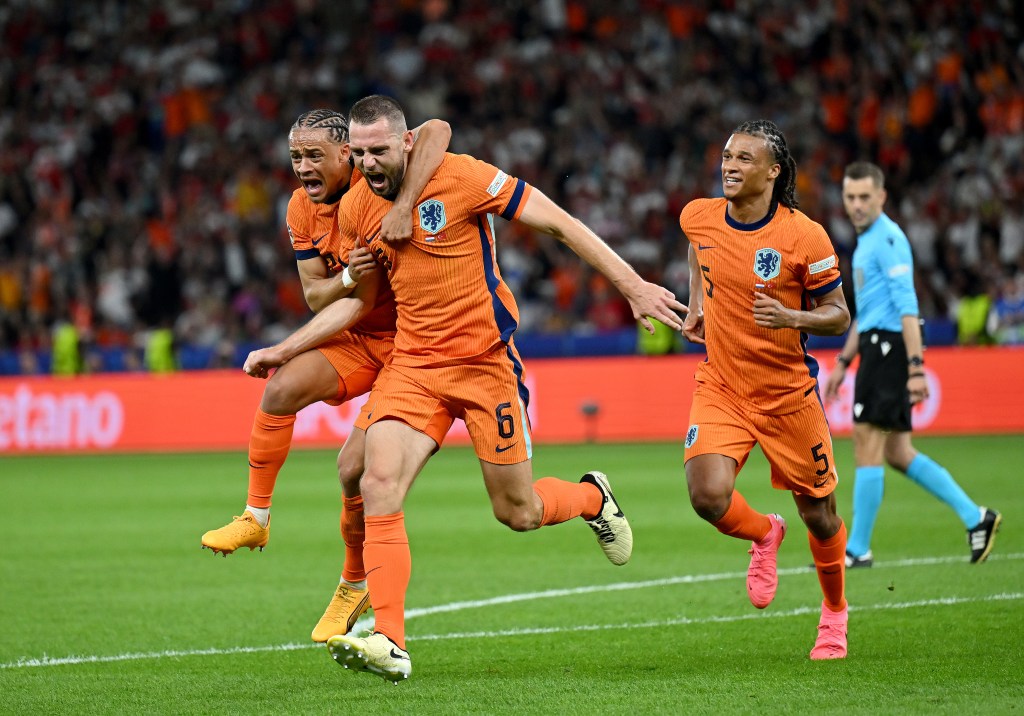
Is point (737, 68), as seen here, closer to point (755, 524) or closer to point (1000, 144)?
point (1000, 144)

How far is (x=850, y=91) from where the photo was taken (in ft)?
74.4

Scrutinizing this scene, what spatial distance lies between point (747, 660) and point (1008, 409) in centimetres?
1276

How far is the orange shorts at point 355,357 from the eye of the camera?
670 centimetres

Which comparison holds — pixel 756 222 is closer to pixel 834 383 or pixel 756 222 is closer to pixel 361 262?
pixel 361 262

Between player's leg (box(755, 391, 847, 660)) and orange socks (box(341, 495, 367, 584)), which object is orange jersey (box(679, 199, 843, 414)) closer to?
player's leg (box(755, 391, 847, 660))

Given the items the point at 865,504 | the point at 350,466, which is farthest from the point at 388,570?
the point at 865,504

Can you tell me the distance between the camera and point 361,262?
614cm

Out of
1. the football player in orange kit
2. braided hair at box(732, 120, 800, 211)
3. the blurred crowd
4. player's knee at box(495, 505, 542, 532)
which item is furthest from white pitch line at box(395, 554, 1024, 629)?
Answer: the blurred crowd

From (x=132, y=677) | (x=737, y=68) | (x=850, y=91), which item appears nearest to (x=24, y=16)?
(x=737, y=68)

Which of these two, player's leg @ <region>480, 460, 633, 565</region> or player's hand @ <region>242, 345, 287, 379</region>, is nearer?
player's leg @ <region>480, 460, 633, 565</region>

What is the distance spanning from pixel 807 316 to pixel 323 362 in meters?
2.21

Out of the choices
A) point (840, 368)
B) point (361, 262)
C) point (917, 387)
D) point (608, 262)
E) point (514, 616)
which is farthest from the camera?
point (840, 368)

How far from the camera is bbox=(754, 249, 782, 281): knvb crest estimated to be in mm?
6262

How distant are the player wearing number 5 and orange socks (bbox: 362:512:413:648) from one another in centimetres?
414
